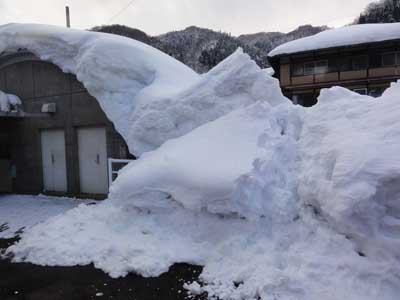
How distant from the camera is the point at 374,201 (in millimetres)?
3430

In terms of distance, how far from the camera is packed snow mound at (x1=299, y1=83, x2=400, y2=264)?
11.2ft

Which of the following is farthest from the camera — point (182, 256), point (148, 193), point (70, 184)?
point (70, 184)

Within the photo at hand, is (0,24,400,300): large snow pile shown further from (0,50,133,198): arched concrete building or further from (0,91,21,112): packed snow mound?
(0,91,21,112): packed snow mound

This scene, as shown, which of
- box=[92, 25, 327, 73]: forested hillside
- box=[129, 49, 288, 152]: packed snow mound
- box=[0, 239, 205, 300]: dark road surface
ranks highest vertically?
box=[92, 25, 327, 73]: forested hillside

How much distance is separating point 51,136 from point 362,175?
8707mm

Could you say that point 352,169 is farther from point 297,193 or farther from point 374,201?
point 297,193

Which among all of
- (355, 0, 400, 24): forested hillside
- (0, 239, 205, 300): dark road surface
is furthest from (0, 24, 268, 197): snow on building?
(355, 0, 400, 24): forested hillside

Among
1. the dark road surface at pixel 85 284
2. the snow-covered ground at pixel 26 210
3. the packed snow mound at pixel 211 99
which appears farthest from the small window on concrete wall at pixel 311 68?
the dark road surface at pixel 85 284

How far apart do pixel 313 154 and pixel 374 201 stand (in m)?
1.48

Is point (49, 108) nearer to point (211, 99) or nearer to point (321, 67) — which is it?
point (211, 99)

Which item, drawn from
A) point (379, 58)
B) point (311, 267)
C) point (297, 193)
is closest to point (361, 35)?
point (379, 58)

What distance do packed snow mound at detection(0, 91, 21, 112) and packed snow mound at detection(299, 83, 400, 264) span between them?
8.48 m

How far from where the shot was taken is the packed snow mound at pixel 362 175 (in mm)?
3408

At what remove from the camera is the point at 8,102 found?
945 cm
